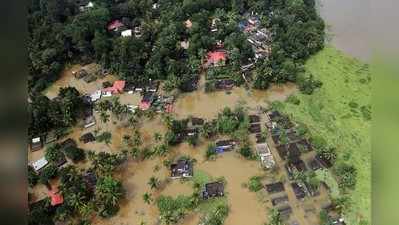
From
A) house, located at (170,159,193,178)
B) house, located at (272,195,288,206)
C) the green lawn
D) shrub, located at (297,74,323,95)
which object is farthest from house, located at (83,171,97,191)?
shrub, located at (297,74,323,95)

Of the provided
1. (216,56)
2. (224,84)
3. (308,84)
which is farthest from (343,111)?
(216,56)

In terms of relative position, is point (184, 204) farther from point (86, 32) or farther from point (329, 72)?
point (86, 32)

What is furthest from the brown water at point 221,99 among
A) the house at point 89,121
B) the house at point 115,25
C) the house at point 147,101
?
the house at point 115,25

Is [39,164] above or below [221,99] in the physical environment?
below

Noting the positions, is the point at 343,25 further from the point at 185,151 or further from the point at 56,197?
the point at 56,197

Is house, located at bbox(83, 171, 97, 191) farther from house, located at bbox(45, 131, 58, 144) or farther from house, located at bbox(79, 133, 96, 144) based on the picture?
house, located at bbox(45, 131, 58, 144)
